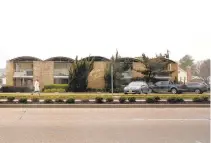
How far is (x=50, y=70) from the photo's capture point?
51.1 metres

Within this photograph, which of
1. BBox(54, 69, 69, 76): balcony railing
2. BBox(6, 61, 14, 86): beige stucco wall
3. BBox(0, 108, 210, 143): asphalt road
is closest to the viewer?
BBox(0, 108, 210, 143): asphalt road

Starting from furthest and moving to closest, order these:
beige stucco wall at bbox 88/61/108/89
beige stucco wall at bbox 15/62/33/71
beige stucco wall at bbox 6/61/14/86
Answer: beige stucco wall at bbox 15/62/33/71 < beige stucco wall at bbox 6/61/14/86 < beige stucco wall at bbox 88/61/108/89

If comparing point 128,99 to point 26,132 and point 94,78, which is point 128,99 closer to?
point 26,132

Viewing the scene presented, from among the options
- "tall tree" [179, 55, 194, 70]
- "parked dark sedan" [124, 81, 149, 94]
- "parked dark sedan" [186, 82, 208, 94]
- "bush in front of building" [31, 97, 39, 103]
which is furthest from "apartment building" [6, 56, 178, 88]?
"tall tree" [179, 55, 194, 70]

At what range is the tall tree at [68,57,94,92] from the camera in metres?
46.2

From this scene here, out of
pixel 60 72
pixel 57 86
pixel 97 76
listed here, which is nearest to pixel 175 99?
pixel 57 86

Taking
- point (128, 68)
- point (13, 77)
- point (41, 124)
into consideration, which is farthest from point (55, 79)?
point (41, 124)

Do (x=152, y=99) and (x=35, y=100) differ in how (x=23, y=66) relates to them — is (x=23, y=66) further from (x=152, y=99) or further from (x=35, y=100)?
(x=152, y=99)

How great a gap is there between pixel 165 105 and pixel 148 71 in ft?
95.9

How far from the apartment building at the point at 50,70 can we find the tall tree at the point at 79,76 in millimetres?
3730

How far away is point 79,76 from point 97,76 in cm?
465

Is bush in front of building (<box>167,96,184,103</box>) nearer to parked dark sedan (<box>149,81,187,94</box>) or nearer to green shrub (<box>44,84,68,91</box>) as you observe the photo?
parked dark sedan (<box>149,81,187,94</box>)

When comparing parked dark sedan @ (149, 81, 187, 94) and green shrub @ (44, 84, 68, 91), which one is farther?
green shrub @ (44, 84, 68, 91)

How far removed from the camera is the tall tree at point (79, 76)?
152 ft
